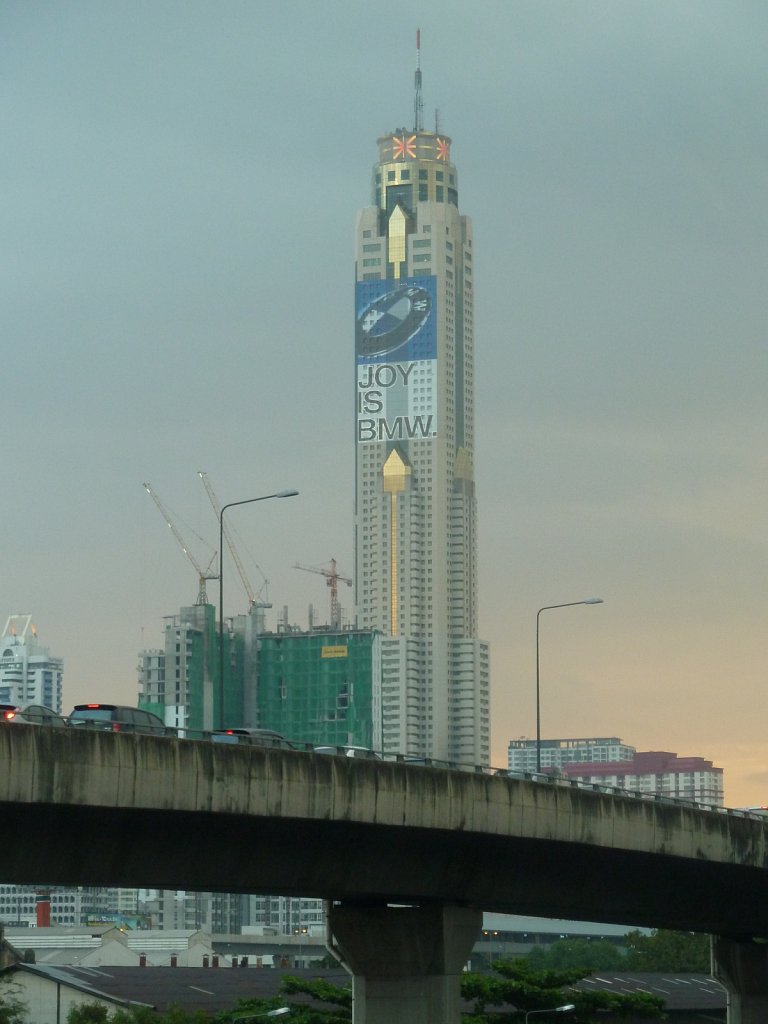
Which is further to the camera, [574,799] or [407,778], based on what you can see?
[574,799]

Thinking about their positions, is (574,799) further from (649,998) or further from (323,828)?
(649,998)

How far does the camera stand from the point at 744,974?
8038 cm

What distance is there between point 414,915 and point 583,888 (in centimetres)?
835

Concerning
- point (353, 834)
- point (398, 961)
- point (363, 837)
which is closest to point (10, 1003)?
point (398, 961)

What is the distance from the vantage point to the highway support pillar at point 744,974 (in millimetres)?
80250

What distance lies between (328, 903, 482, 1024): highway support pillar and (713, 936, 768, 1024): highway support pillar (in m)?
22.8

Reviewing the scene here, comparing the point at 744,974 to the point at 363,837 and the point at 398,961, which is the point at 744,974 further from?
the point at 363,837

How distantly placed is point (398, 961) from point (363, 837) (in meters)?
6.15

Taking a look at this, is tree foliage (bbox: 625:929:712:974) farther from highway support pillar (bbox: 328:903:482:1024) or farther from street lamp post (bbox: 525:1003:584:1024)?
highway support pillar (bbox: 328:903:482:1024)

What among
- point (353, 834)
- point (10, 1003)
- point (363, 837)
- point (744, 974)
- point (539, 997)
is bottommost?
point (10, 1003)

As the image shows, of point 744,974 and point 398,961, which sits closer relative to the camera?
point 398,961

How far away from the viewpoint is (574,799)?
205ft

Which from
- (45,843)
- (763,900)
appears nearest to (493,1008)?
(763,900)

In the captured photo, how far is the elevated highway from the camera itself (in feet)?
154
